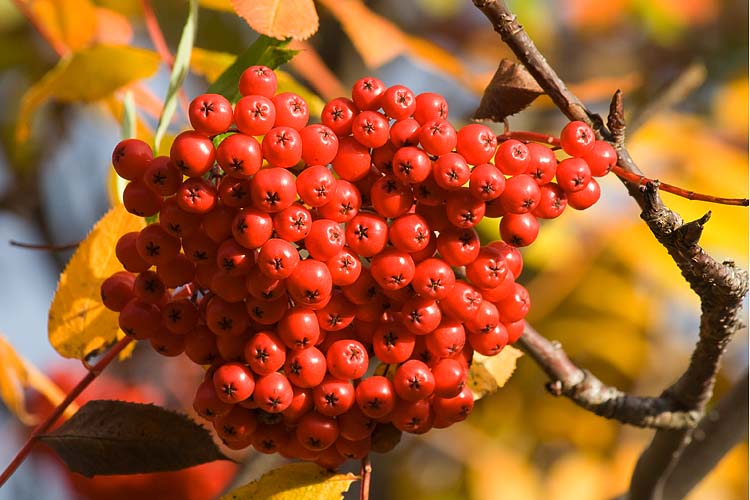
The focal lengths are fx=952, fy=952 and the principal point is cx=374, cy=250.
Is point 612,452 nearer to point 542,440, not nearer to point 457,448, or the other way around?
point 542,440

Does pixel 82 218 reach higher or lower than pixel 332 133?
lower

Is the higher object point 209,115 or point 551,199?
point 551,199

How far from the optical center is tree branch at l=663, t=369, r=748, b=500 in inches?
62.7

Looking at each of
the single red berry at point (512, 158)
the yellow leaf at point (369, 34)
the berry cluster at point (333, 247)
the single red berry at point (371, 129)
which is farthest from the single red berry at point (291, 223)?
the yellow leaf at point (369, 34)

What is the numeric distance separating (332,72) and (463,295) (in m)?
2.06

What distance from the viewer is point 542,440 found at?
10.3ft

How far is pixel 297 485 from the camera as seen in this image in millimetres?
1273

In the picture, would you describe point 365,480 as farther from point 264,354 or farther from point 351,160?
point 351,160

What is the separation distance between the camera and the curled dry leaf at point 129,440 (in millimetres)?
1289

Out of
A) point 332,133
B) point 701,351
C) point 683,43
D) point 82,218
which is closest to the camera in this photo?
point 332,133

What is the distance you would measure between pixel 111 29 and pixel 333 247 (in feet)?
4.97

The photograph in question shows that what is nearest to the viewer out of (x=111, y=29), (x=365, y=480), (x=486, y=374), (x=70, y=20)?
(x=365, y=480)

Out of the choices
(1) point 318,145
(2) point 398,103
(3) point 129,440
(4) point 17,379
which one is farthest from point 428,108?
(4) point 17,379

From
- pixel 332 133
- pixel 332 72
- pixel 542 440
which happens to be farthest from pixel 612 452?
pixel 332 133
